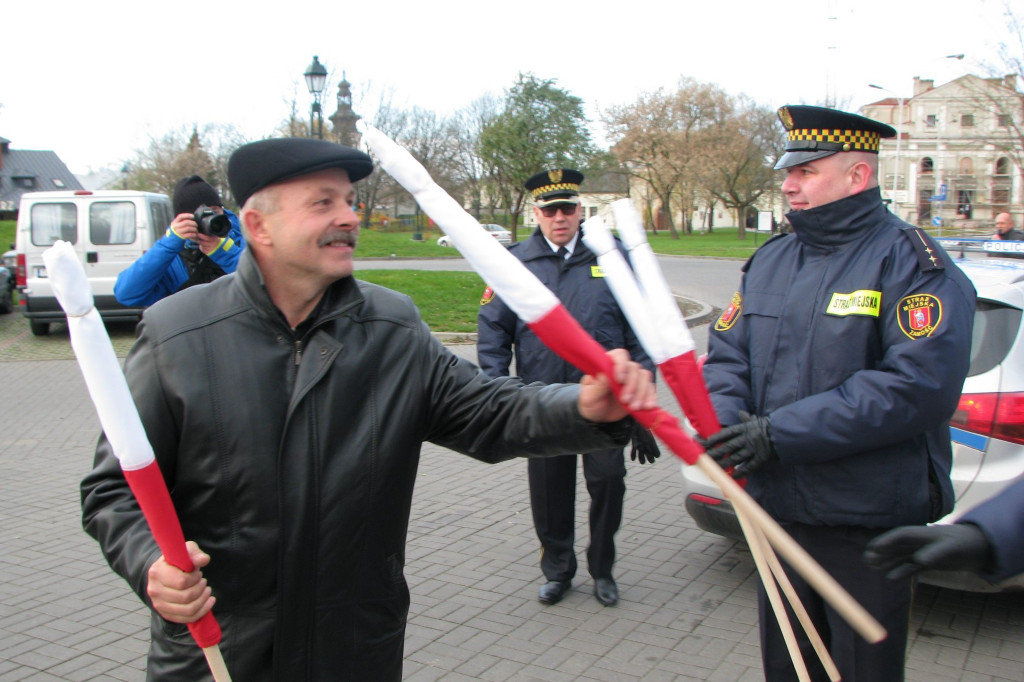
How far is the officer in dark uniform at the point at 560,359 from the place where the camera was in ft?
15.2

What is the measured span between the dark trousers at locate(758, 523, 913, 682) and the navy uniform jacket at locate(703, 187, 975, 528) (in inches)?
3.5

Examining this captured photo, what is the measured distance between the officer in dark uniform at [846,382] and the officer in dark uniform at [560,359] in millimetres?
1659

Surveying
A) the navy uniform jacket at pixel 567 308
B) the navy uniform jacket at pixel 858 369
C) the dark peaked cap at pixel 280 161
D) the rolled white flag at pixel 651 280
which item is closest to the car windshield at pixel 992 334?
the navy uniform jacket at pixel 858 369

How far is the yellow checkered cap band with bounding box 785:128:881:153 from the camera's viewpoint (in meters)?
2.86

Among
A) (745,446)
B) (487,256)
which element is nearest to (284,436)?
(487,256)

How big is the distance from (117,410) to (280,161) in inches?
29.5

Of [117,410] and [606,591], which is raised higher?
[117,410]

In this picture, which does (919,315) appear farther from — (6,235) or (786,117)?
(6,235)

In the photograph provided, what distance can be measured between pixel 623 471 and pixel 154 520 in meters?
3.25

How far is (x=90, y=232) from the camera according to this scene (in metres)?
14.3

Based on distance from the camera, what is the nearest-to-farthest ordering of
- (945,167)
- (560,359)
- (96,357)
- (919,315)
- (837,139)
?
(96,357) → (919,315) → (837,139) → (560,359) → (945,167)

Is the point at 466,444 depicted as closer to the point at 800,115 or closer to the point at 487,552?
the point at 800,115

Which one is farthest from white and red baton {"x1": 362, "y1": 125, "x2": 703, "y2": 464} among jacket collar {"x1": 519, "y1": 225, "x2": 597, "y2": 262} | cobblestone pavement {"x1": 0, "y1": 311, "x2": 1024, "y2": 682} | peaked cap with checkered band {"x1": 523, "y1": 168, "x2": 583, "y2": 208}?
peaked cap with checkered band {"x1": 523, "y1": 168, "x2": 583, "y2": 208}

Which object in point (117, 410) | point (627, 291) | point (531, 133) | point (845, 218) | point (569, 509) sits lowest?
point (569, 509)
